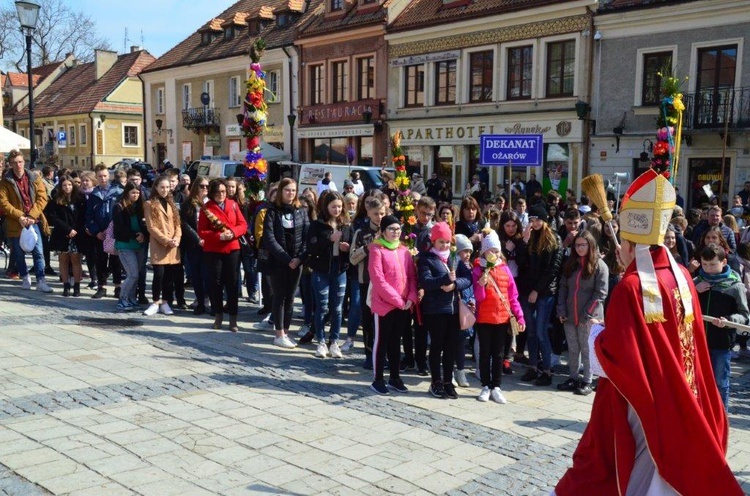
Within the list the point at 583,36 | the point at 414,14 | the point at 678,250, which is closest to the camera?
the point at 678,250

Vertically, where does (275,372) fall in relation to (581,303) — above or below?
below

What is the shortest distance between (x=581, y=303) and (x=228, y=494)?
417cm

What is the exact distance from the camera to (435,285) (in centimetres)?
706

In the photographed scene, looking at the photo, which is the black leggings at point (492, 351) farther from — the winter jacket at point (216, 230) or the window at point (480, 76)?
the window at point (480, 76)

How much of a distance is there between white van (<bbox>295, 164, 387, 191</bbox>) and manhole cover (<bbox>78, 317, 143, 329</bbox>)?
42.2 feet

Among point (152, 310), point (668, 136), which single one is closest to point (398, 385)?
point (668, 136)

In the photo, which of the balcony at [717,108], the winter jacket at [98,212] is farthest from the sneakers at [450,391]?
the balcony at [717,108]

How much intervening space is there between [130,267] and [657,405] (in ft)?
27.5

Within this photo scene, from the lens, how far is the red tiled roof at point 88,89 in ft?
171

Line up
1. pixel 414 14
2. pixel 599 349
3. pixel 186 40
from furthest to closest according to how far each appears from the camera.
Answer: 1. pixel 186 40
2. pixel 414 14
3. pixel 599 349

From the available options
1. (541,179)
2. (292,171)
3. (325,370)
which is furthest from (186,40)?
(325,370)

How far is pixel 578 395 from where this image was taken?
7.45m

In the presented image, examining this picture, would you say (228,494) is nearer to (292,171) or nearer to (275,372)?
(275,372)

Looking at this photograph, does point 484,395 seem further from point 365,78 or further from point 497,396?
point 365,78
